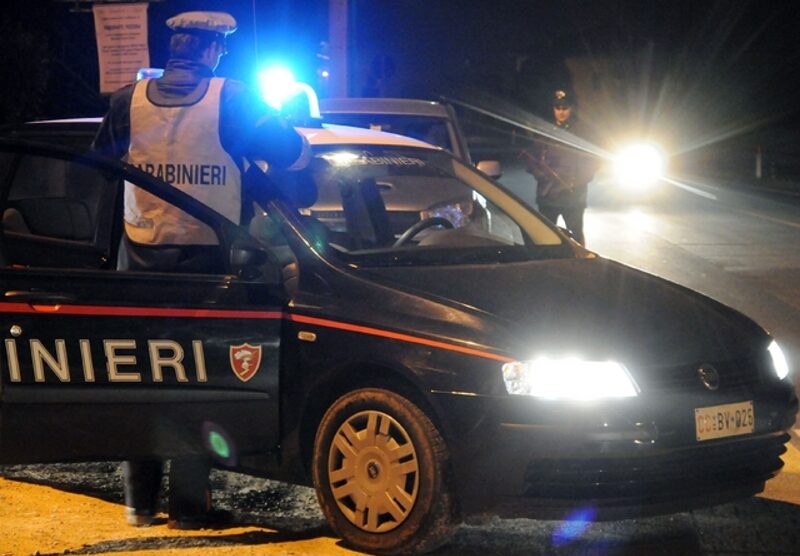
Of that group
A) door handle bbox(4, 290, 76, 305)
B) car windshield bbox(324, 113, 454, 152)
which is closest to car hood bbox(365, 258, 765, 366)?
door handle bbox(4, 290, 76, 305)

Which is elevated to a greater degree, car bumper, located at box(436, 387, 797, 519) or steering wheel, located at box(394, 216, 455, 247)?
steering wheel, located at box(394, 216, 455, 247)

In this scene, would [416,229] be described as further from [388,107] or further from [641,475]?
[388,107]

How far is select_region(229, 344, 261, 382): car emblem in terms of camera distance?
4922mm

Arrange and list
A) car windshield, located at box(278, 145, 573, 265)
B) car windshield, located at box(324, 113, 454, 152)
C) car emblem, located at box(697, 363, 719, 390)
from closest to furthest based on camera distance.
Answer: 1. car emblem, located at box(697, 363, 719, 390)
2. car windshield, located at box(278, 145, 573, 265)
3. car windshield, located at box(324, 113, 454, 152)

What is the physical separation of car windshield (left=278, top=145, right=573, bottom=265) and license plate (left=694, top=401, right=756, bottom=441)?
1.20 m

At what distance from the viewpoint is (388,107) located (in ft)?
39.2

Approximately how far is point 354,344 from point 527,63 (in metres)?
45.1

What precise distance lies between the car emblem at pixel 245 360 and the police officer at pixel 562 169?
645 cm

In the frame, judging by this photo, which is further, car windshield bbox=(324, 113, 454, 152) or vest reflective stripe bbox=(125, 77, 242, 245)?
car windshield bbox=(324, 113, 454, 152)

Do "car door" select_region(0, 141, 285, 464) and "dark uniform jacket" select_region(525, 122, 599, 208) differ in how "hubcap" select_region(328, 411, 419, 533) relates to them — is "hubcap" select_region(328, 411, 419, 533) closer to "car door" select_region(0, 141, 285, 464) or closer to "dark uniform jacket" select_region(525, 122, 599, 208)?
"car door" select_region(0, 141, 285, 464)

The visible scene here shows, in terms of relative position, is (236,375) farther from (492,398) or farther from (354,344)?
(492,398)

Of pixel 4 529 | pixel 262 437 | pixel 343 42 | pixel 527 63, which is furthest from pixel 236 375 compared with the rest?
pixel 527 63

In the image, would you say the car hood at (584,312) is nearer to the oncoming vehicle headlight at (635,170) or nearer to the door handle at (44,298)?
the door handle at (44,298)

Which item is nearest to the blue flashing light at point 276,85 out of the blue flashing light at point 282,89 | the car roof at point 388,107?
the blue flashing light at point 282,89
